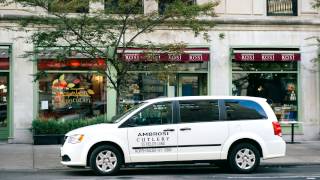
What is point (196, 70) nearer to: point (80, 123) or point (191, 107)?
point (80, 123)

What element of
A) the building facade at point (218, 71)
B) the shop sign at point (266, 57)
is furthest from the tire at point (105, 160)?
the shop sign at point (266, 57)

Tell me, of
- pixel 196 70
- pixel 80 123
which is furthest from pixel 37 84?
pixel 196 70

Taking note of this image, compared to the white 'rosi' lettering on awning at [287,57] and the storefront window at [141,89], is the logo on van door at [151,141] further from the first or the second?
the white 'rosi' lettering on awning at [287,57]

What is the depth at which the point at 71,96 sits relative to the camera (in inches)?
837

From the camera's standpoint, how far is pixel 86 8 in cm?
1720

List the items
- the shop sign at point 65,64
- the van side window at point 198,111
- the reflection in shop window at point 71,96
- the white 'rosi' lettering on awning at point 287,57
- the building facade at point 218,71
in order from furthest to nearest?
the white 'rosi' lettering on awning at point 287,57
the reflection in shop window at point 71,96
the shop sign at point 65,64
the building facade at point 218,71
the van side window at point 198,111

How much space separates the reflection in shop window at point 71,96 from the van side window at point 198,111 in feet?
25.2

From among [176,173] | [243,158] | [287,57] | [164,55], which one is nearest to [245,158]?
[243,158]

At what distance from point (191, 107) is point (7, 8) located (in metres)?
9.27

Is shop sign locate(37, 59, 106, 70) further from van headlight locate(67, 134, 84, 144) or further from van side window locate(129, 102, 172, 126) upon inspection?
van headlight locate(67, 134, 84, 144)

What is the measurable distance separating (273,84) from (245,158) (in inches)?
358

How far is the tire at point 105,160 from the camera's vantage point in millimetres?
13531

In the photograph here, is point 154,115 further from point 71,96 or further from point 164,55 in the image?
point 71,96

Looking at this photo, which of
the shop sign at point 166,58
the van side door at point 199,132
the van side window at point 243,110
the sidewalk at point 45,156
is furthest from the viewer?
the shop sign at point 166,58
